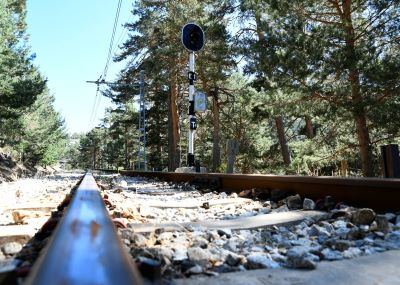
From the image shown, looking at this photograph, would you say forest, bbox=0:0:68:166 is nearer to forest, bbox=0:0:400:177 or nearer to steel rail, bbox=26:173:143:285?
forest, bbox=0:0:400:177

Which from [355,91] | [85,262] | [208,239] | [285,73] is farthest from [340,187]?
[285,73]

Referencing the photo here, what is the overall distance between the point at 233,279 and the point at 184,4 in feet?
74.7

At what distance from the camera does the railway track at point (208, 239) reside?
116cm

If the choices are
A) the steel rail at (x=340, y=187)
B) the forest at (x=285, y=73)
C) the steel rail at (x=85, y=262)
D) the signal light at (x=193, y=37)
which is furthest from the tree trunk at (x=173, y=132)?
the steel rail at (x=85, y=262)

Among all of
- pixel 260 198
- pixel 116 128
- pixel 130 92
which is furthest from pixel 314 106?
pixel 116 128

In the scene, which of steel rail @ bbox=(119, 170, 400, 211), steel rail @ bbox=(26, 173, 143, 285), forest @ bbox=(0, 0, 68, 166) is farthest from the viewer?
forest @ bbox=(0, 0, 68, 166)

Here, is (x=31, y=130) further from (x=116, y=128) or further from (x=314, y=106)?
(x=314, y=106)

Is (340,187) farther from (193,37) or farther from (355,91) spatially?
(193,37)

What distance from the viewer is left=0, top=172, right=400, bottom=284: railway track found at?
3.79 ft

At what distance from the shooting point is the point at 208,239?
3.03 metres

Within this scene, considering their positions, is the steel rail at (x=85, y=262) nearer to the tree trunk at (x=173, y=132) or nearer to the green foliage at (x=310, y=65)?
the green foliage at (x=310, y=65)

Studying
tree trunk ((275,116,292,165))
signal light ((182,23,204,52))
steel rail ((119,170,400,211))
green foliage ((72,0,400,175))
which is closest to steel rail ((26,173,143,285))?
steel rail ((119,170,400,211))

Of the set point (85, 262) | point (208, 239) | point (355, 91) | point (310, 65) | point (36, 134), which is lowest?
point (208, 239)

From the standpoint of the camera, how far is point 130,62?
30.8 metres
